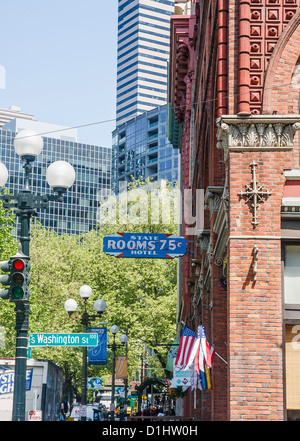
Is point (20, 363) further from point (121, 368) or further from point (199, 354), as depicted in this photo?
point (121, 368)

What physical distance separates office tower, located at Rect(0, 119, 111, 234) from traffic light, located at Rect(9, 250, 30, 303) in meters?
158

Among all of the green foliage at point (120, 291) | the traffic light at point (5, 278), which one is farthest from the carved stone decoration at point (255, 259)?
the green foliage at point (120, 291)

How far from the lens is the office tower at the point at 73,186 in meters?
178

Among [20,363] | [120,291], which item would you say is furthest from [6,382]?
[120,291]

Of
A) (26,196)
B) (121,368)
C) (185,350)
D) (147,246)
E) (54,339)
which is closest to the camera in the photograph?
(26,196)

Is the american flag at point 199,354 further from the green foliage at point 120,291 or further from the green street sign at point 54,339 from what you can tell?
the green foliage at point 120,291

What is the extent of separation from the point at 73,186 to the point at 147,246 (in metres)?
164

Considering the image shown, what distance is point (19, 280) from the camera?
587 inches

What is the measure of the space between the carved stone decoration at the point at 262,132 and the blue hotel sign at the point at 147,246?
16.6 feet

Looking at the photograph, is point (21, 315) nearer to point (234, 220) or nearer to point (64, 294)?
point (234, 220)

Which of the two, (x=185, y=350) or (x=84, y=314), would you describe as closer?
(x=185, y=350)

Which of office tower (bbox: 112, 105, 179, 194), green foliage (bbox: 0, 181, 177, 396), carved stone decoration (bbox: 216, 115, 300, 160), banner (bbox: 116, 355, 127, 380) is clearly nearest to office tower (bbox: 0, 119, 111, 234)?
office tower (bbox: 112, 105, 179, 194)

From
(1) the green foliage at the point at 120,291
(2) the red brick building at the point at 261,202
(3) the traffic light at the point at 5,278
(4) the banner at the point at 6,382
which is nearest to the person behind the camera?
(2) the red brick building at the point at 261,202

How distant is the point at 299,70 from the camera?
15641 millimetres
